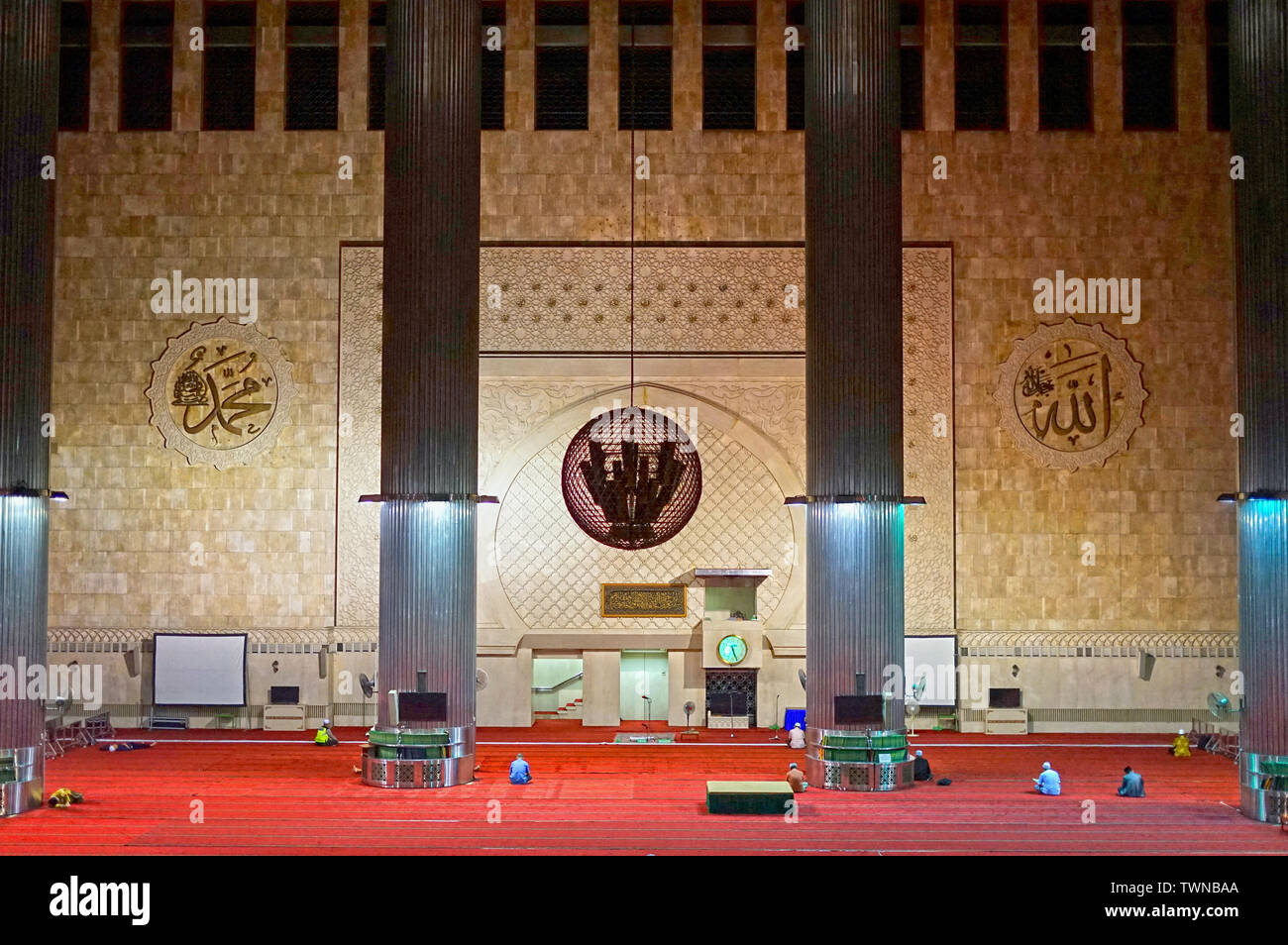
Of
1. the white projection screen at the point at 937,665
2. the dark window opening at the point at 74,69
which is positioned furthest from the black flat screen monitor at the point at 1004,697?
the dark window opening at the point at 74,69

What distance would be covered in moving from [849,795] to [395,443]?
4.75 m

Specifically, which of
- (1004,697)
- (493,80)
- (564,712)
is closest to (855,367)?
(1004,697)

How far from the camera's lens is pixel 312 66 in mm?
15188

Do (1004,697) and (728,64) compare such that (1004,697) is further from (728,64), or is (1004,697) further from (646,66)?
(646,66)

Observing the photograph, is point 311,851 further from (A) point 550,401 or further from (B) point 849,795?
(A) point 550,401

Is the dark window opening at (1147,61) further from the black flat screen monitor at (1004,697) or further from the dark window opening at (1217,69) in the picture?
the black flat screen monitor at (1004,697)

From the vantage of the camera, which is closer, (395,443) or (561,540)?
(395,443)

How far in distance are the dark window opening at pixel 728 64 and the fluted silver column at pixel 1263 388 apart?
5.67 m

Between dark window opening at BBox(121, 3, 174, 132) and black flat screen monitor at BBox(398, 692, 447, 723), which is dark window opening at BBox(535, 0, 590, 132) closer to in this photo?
dark window opening at BBox(121, 3, 174, 132)

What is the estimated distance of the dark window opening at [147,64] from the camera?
15.1m

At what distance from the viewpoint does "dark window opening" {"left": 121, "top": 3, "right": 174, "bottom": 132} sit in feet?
49.7

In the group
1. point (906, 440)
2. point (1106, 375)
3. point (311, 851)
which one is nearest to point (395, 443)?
point (311, 851)

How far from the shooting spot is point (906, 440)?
1487 centimetres

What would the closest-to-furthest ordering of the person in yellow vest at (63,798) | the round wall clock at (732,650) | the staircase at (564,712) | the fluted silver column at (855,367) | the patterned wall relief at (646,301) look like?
the person in yellow vest at (63,798) < the fluted silver column at (855,367) < the round wall clock at (732,650) < the patterned wall relief at (646,301) < the staircase at (564,712)
